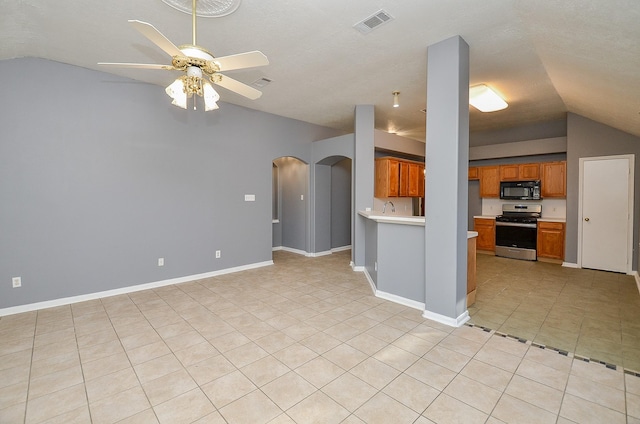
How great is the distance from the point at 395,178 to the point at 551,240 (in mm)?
3470

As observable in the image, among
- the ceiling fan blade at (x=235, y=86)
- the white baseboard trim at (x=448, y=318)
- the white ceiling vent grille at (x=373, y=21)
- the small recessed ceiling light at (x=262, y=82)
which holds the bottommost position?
the white baseboard trim at (x=448, y=318)

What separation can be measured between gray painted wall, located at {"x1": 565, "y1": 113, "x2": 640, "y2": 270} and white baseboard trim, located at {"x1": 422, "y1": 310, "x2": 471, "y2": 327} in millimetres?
4104

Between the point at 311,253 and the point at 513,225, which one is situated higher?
the point at 513,225

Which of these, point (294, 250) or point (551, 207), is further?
point (294, 250)

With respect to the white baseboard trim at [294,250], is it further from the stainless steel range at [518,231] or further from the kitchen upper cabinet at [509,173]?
the kitchen upper cabinet at [509,173]

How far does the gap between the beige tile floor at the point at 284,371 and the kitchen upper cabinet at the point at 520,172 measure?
3.87 m

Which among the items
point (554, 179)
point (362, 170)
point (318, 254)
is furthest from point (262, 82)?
point (554, 179)

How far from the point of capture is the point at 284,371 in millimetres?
2230

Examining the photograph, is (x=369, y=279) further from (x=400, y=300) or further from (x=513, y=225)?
(x=513, y=225)

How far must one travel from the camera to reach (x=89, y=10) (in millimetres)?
2521

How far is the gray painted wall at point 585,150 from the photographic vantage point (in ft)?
16.3

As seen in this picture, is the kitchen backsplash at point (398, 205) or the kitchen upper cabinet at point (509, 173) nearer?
the kitchen backsplash at point (398, 205)

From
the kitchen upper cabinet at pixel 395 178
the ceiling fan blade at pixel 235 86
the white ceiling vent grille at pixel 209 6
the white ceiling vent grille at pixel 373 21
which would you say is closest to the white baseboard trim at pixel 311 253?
the kitchen upper cabinet at pixel 395 178

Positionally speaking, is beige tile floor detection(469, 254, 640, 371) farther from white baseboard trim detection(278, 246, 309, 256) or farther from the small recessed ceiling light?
the small recessed ceiling light
